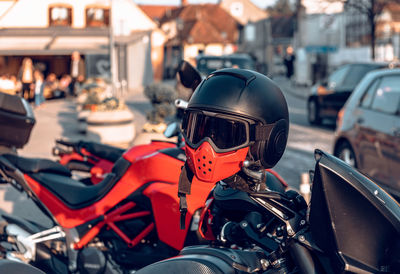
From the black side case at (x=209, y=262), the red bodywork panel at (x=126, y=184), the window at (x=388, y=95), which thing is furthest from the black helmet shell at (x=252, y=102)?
the window at (x=388, y=95)

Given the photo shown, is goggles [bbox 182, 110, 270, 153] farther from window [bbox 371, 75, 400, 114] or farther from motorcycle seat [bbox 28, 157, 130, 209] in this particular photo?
window [bbox 371, 75, 400, 114]

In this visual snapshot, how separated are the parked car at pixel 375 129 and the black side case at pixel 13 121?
12.8 feet

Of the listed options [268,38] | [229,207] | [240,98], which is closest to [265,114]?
[240,98]

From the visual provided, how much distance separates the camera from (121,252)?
398 centimetres

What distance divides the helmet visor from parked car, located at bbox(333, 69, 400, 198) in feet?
15.7

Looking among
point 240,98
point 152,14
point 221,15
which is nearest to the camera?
point 240,98

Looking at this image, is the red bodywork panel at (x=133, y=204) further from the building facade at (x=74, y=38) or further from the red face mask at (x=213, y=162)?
the building facade at (x=74, y=38)

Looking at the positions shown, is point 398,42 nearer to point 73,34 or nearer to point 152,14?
point 73,34

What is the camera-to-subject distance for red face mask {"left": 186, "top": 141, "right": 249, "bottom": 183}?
2.29m

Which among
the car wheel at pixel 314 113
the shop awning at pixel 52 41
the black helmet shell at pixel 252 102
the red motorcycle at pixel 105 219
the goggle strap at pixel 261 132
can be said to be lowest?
the car wheel at pixel 314 113

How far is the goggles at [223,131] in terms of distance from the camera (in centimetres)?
230

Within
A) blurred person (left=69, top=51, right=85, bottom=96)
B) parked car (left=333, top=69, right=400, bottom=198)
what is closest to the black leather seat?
parked car (left=333, top=69, right=400, bottom=198)

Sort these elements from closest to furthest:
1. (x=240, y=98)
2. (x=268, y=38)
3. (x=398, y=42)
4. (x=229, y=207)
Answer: (x=240, y=98)
(x=229, y=207)
(x=398, y=42)
(x=268, y=38)

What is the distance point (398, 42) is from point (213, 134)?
28.9 metres
